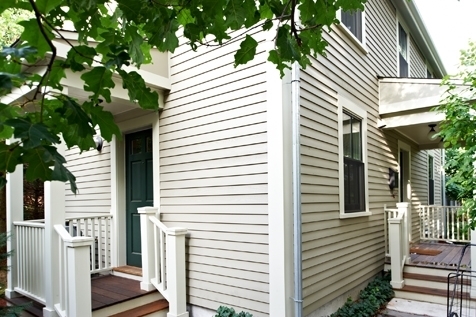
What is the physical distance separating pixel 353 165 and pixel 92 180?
4457 millimetres

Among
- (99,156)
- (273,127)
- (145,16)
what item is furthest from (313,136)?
(99,156)

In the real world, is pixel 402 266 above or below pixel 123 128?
below

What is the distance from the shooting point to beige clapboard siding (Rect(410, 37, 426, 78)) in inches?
354

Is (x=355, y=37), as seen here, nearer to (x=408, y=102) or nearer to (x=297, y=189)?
(x=408, y=102)

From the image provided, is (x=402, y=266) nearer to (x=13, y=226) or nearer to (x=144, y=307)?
(x=144, y=307)

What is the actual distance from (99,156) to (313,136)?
151 inches

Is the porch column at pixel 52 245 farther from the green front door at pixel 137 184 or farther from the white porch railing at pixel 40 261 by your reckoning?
the green front door at pixel 137 184

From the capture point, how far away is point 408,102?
242 inches

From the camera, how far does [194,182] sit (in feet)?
15.0

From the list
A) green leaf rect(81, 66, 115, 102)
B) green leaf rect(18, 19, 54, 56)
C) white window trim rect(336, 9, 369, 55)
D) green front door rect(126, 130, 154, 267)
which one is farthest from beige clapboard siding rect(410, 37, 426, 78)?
green leaf rect(18, 19, 54, 56)

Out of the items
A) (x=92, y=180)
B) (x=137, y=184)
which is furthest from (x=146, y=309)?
(x=92, y=180)

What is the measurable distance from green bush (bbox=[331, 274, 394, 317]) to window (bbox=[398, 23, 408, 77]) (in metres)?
4.79

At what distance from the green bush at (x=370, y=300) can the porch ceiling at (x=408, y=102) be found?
2728 millimetres

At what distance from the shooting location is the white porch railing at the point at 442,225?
7625 millimetres
